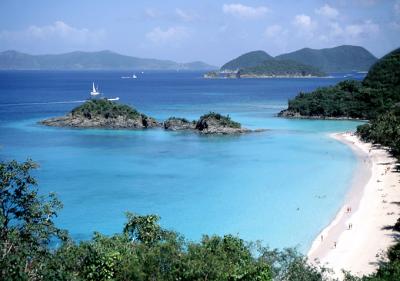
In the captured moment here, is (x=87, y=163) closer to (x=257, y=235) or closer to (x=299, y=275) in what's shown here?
(x=257, y=235)

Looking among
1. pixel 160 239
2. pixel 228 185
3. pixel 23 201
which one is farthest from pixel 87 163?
pixel 23 201

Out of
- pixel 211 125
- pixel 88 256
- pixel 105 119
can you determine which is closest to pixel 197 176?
pixel 211 125

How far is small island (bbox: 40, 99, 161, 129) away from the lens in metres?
73.1

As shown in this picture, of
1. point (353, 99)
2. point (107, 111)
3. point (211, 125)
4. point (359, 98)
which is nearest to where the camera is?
point (211, 125)

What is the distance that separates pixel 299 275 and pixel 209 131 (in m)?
51.7

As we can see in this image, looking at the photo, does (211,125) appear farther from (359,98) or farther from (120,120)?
(359,98)

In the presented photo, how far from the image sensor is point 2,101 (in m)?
109

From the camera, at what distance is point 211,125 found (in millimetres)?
67875

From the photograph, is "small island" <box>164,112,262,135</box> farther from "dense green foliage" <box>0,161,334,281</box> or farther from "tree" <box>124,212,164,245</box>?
"dense green foliage" <box>0,161,334,281</box>

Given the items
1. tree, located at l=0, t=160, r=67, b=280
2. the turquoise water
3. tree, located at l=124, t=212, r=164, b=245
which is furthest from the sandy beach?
tree, located at l=0, t=160, r=67, b=280

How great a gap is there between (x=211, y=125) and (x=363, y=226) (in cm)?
3974

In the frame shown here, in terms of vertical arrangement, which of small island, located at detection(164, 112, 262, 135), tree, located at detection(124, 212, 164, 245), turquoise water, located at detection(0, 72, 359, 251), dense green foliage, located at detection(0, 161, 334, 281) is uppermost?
dense green foliage, located at detection(0, 161, 334, 281)

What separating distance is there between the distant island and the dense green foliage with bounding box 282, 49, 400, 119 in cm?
2331

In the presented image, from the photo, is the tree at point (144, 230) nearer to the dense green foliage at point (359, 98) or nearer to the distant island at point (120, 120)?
the distant island at point (120, 120)
